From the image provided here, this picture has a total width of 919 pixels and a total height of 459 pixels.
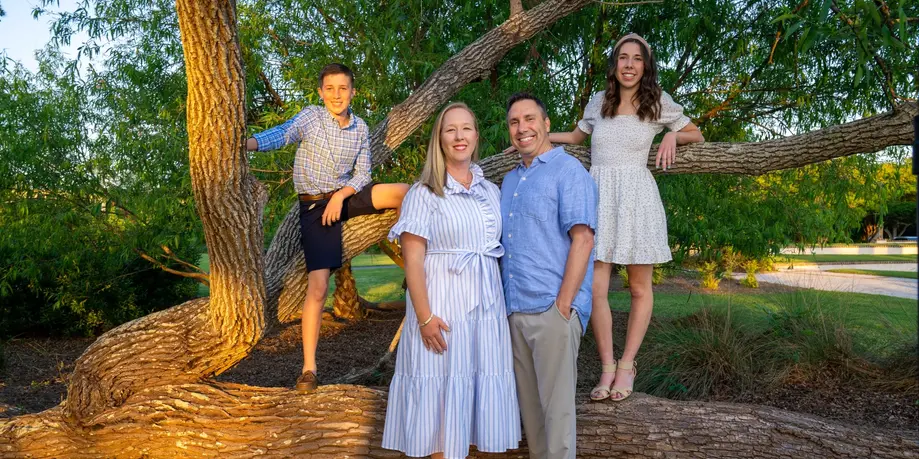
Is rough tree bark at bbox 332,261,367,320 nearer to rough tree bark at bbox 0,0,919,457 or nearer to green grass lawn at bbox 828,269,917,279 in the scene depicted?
rough tree bark at bbox 0,0,919,457

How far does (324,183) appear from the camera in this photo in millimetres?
4113

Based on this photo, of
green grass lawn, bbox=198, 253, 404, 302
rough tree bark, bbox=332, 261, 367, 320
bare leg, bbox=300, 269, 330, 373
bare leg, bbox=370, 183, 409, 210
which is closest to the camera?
bare leg, bbox=370, 183, 409, 210

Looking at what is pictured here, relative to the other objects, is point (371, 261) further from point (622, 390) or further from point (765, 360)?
point (622, 390)

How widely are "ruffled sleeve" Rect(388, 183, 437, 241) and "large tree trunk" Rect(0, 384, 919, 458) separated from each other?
4.78ft

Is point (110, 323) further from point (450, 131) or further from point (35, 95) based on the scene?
point (450, 131)

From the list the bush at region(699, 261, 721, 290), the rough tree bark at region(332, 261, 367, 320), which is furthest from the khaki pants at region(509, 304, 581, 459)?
the bush at region(699, 261, 721, 290)

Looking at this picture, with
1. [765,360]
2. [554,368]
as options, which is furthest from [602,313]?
[765,360]

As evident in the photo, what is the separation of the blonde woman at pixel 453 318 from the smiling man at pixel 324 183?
98cm

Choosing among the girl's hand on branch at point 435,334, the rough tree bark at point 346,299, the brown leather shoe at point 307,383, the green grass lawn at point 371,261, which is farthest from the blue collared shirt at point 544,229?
the green grass lawn at point 371,261

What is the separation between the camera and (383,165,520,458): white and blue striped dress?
3072 millimetres

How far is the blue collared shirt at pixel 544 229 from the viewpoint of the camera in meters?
3.09

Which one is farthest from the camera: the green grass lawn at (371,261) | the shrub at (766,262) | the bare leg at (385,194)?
the green grass lawn at (371,261)

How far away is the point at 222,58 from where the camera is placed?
12.2 feet

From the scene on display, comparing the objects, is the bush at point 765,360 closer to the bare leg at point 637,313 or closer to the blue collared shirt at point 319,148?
the bare leg at point 637,313
